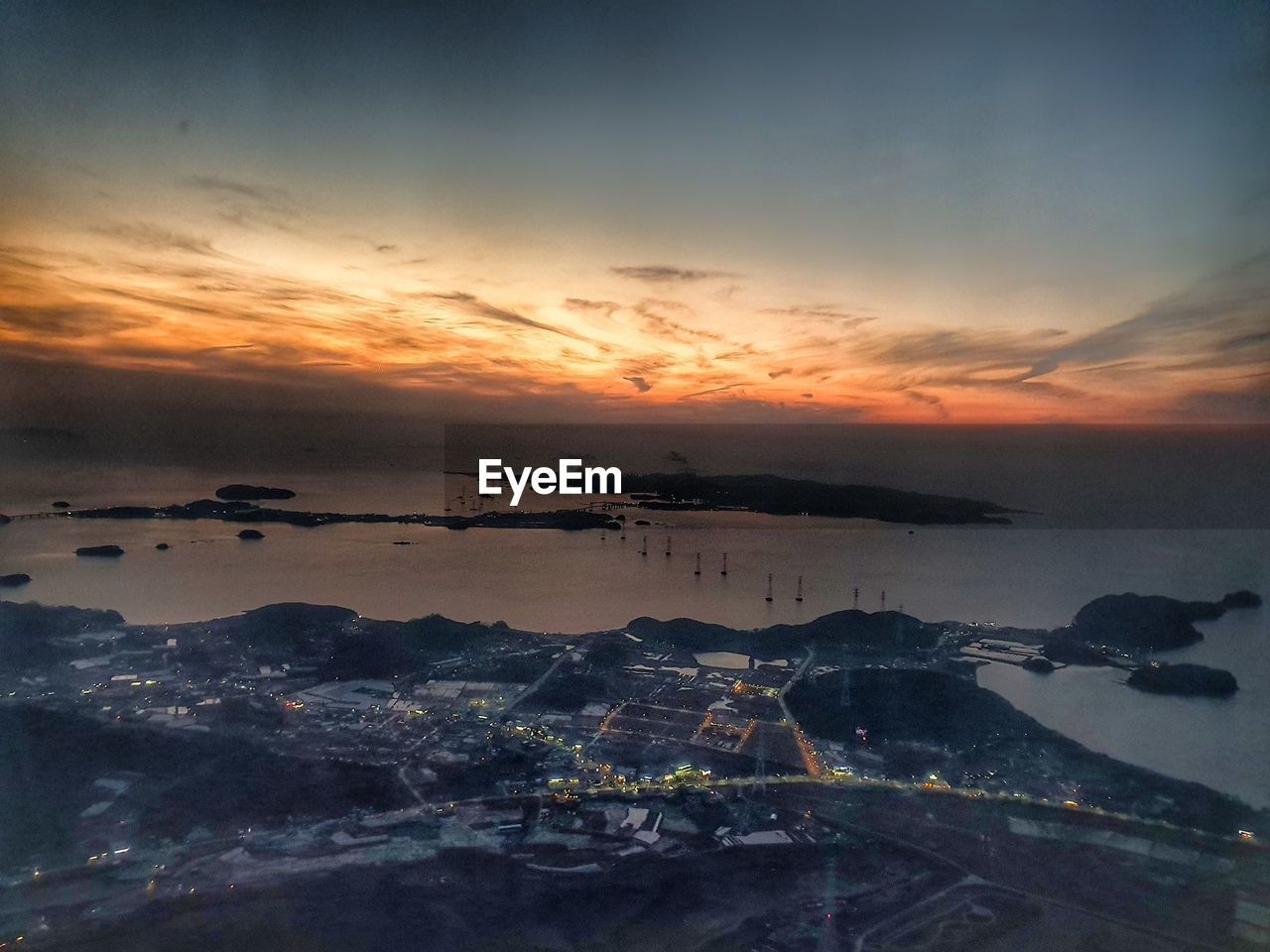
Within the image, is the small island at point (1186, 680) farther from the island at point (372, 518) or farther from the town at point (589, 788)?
the island at point (372, 518)

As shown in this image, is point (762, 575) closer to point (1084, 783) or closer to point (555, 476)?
point (555, 476)

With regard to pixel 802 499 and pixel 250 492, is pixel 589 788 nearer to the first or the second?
pixel 802 499

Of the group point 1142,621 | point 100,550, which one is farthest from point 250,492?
point 1142,621

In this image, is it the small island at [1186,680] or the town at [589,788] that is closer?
the town at [589,788]

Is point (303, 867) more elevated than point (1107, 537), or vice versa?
point (1107, 537)

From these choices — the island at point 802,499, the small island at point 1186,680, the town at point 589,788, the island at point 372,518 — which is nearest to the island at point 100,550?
the island at point 372,518

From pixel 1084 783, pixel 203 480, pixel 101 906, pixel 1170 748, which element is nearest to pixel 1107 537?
pixel 1170 748
